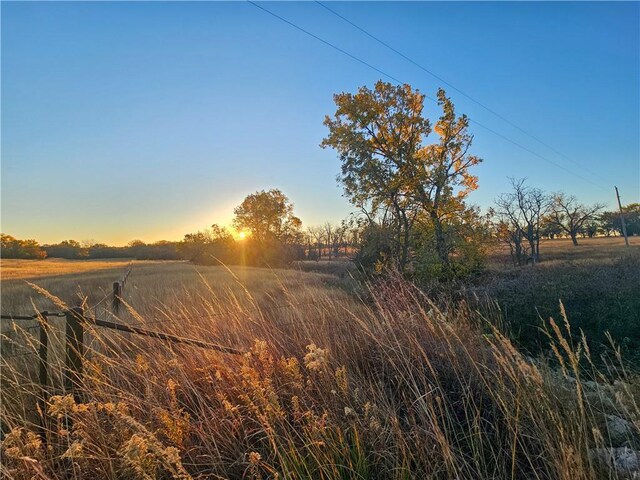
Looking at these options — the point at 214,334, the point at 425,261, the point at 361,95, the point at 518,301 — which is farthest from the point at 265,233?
the point at 214,334

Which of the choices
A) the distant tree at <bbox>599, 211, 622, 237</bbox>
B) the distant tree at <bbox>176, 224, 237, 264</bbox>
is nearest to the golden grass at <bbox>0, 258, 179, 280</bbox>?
the distant tree at <bbox>176, 224, 237, 264</bbox>

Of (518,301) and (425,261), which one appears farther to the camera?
(425,261)

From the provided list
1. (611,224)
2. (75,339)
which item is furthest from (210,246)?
(611,224)

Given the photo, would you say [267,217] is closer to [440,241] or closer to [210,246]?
[210,246]

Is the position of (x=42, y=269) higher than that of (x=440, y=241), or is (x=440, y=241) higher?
(x=440, y=241)

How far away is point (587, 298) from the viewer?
378 inches

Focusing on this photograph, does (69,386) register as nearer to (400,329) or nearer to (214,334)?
(214,334)

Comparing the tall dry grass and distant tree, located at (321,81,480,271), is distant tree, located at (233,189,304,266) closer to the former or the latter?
distant tree, located at (321,81,480,271)

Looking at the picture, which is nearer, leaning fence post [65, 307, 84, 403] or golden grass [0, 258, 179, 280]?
leaning fence post [65, 307, 84, 403]

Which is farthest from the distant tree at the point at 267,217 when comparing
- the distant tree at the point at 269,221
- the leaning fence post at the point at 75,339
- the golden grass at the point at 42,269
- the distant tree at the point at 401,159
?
the leaning fence post at the point at 75,339

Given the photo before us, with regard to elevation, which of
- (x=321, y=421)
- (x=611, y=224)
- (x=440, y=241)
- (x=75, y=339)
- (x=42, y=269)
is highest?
(x=611, y=224)

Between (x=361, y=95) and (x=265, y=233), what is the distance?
3138cm

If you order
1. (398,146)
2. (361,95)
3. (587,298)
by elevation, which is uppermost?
(361,95)

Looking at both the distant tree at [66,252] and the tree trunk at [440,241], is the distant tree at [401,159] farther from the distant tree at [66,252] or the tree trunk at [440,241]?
the distant tree at [66,252]
